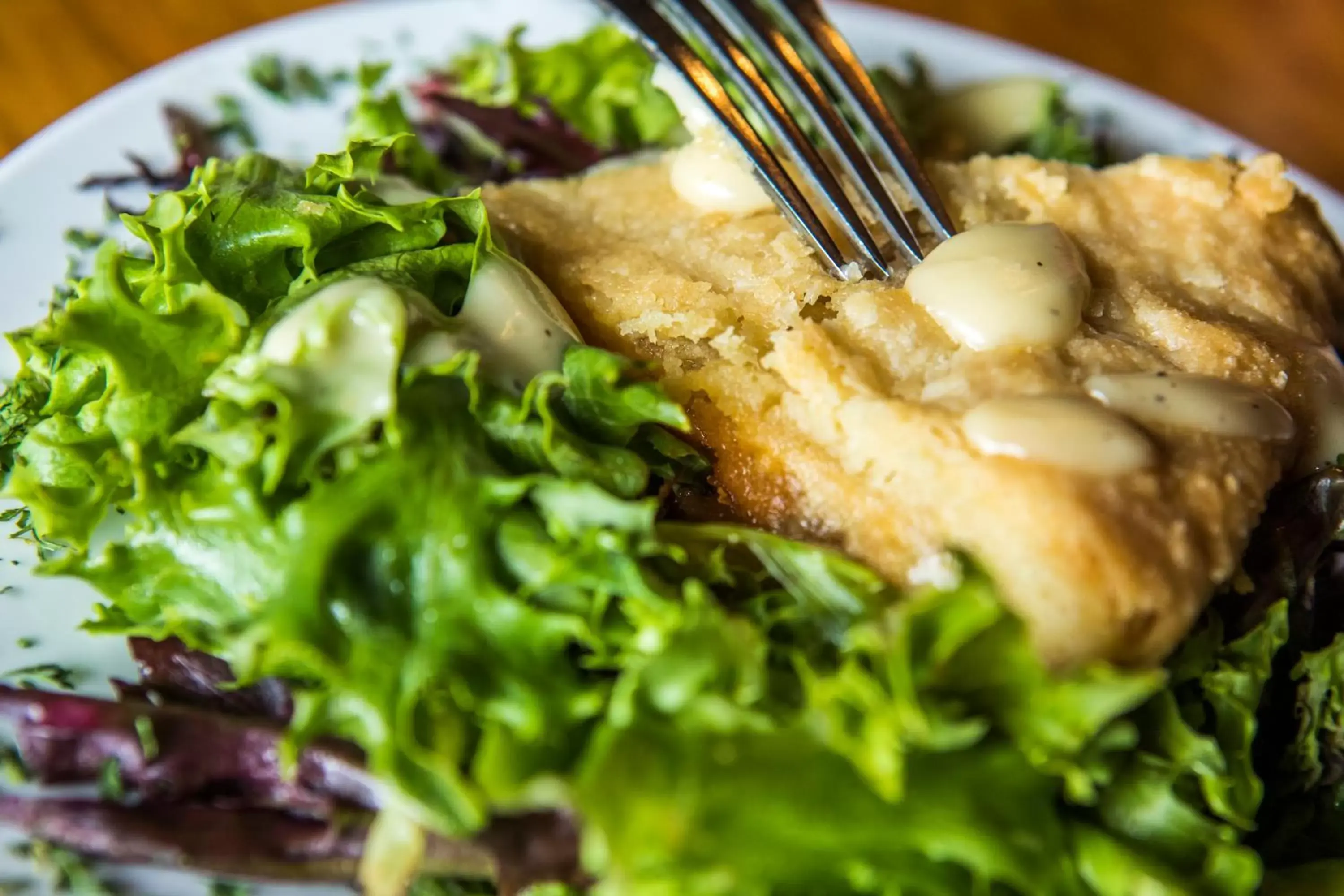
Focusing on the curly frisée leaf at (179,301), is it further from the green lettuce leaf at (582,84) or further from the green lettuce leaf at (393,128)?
the green lettuce leaf at (582,84)

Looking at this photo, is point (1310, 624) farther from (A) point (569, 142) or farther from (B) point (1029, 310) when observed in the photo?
(A) point (569, 142)

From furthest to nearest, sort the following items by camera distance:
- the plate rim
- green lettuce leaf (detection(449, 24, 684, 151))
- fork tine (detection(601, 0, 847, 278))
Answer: green lettuce leaf (detection(449, 24, 684, 151)), the plate rim, fork tine (detection(601, 0, 847, 278))

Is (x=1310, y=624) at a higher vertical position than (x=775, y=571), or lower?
lower

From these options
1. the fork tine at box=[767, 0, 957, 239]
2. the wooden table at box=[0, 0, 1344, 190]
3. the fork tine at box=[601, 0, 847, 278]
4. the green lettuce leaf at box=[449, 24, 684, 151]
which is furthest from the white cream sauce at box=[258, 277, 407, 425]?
the wooden table at box=[0, 0, 1344, 190]

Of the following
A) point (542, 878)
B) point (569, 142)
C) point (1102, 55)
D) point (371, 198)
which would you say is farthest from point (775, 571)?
point (1102, 55)

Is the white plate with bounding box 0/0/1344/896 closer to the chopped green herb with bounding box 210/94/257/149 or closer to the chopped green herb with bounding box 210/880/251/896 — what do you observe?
the chopped green herb with bounding box 210/94/257/149

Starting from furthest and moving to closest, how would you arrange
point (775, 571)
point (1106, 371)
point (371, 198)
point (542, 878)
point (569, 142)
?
point (569, 142) < point (371, 198) < point (1106, 371) < point (775, 571) < point (542, 878)

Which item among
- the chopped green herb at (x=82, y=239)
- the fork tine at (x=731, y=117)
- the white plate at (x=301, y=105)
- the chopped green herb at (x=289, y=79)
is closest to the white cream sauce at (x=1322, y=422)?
the fork tine at (x=731, y=117)
